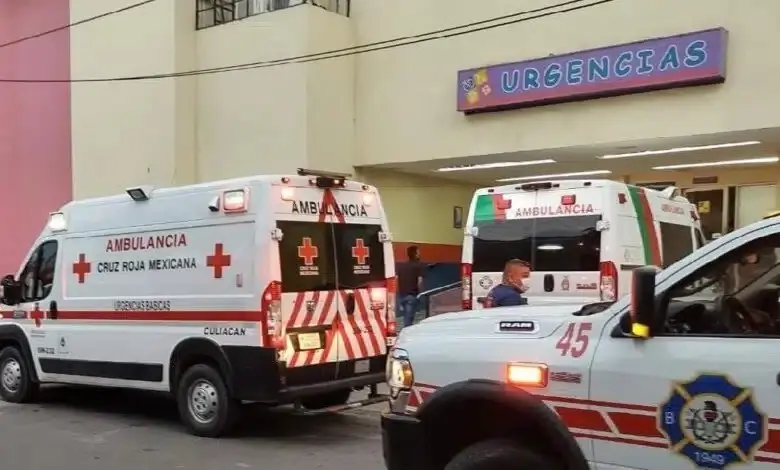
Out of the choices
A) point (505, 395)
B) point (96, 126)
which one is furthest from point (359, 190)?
point (96, 126)

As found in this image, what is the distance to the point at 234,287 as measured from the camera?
7.81 metres

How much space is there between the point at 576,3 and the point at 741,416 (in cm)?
1185

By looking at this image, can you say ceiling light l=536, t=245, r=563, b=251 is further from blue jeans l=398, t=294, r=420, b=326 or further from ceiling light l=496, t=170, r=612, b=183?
ceiling light l=496, t=170, r=612, b=183

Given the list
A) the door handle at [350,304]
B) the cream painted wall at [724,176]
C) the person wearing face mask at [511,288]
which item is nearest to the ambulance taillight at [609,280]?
the person wearing face mask at [511,288]

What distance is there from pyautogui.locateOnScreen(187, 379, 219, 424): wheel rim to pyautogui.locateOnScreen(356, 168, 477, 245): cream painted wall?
32.1 feet

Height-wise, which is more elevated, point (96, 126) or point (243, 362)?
point (96, 126)

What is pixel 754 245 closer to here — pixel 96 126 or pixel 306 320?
pixel 306 320

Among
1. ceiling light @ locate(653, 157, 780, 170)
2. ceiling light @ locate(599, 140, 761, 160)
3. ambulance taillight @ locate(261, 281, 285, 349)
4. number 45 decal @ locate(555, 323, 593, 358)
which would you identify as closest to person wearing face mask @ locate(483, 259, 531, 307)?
→ ambulance taillight @ locate(261, 281, 285, 349)

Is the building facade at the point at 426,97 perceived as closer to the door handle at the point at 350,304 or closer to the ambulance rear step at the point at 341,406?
the door handle at the point at 350,304

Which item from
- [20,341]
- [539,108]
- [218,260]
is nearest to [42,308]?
[20,341]

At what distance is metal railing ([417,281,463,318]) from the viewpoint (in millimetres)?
16094

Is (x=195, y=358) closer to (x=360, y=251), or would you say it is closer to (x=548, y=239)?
(x=360, y=251)

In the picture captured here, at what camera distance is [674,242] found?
34.7 feet

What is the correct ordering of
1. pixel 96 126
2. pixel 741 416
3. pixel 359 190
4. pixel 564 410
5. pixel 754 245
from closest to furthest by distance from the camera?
1. pixel 741 416
2. pixel 754 245
3. pixel 564 410
4. pixel 359 190
5. pixel 96 126
